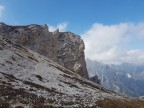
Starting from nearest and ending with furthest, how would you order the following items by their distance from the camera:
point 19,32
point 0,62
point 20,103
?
1. point 20,103
2. point 0,62
3. point 19,32

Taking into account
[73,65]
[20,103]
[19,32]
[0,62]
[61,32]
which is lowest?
[20,103]

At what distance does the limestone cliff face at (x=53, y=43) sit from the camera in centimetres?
15838

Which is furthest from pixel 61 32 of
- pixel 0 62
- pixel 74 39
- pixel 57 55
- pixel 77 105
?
pixel 77 105

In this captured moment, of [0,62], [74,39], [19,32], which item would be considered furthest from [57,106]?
[74,39]

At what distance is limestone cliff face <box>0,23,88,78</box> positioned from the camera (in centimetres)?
15838

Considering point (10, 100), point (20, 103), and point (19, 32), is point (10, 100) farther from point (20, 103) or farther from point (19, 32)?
point (19, 32)

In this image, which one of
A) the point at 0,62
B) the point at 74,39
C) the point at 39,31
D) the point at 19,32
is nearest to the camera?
the point at 0,62

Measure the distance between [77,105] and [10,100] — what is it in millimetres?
9799

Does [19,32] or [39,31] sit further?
[39,31]

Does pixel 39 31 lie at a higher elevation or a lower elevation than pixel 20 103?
higher

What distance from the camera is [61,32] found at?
190 m

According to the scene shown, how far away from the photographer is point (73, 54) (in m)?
178

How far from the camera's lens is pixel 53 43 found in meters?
173

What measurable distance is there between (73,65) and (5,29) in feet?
154
